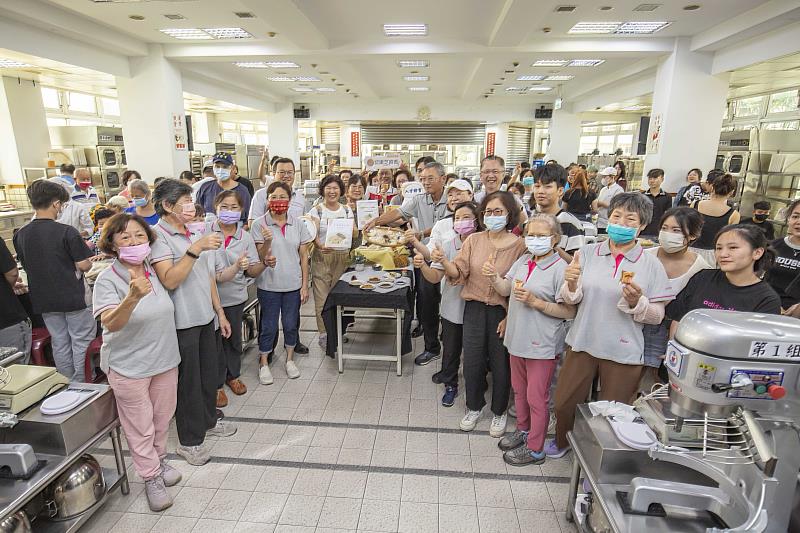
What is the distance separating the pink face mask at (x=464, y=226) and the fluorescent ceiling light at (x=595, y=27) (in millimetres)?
5266

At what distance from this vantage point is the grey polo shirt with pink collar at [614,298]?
92.1 inches

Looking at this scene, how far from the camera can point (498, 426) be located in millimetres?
3141

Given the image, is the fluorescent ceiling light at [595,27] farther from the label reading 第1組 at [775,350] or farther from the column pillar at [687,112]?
the label reading 第1組 at [775,350]

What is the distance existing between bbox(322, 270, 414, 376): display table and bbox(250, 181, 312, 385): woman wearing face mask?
33 centimetres

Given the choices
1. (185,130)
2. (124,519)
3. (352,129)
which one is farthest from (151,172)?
(352,129)

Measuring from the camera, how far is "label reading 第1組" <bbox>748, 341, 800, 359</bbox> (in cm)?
140

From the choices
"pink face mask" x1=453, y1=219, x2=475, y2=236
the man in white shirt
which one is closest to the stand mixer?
"pink face mask" x1=453, y1=219, x2=475, y2=236

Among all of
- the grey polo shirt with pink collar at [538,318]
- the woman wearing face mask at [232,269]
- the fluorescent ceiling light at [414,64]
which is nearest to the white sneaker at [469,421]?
the grey polo shirt with pink collar at [538,318]

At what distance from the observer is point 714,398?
147cm

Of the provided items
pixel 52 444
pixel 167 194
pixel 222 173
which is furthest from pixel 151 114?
pixel 52 444

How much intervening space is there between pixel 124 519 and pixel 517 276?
262cm

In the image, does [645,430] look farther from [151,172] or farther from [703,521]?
[151,172]

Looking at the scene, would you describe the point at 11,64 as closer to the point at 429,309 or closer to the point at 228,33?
the point at 228,33

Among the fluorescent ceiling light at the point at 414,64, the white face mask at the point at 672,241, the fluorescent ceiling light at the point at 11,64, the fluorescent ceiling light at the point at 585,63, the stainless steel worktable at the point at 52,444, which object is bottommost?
the stainless steel worktable at the point at 52,444
